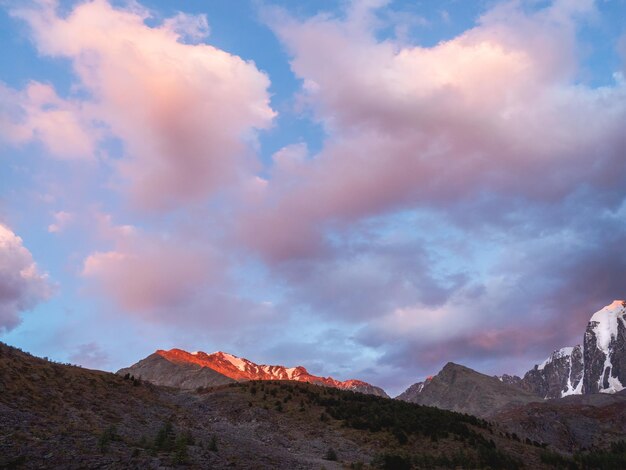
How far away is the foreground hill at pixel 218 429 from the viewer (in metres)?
19.1

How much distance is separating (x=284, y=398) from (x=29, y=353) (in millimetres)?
26258

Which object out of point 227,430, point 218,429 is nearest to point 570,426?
point 227,430

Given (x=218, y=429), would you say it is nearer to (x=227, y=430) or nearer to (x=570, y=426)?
(x=227, y=430)

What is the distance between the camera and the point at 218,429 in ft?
116

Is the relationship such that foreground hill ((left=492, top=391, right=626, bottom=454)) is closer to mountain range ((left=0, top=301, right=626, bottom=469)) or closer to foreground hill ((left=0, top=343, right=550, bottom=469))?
mountain range ((left=0, top=301, right=626, bottom=469))

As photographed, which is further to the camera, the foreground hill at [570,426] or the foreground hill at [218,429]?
the foreground hill at [570,426]

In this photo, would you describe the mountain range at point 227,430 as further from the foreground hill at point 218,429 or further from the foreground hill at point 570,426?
the foreground hill at point 570,426

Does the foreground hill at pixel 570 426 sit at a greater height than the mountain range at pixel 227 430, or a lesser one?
greater

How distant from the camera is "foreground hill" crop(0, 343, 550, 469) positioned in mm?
19141

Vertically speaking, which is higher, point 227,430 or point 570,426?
point 570,426

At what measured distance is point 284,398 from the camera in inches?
2077

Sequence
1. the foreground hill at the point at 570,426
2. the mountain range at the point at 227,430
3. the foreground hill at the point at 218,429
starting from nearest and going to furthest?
1. the foreground hill at the point at 218,429
2. the mountain range at the point at 227,430
3. the foreground hill at the point at 570,426

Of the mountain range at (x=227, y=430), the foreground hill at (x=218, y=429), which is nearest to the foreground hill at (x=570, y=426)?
Answer: the mountain range at (x=227, y=430)

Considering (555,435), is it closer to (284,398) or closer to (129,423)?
(284,398)
